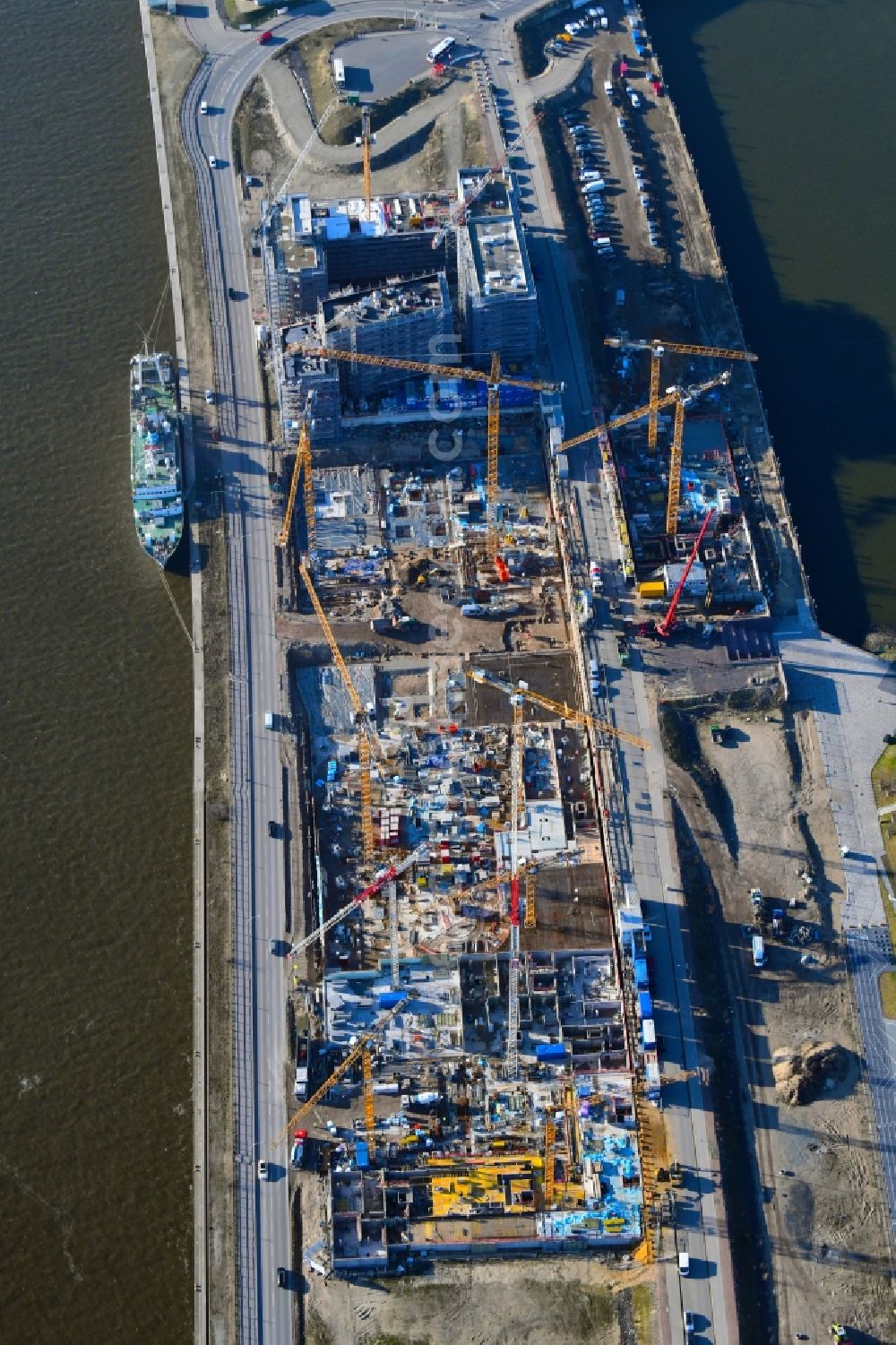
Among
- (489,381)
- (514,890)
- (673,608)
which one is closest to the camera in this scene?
(514,890)

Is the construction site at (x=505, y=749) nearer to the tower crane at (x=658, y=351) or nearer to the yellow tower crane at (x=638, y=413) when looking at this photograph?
the yellow tower crane at (x=638, y=413)

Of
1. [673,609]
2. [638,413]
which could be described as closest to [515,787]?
[673,609]

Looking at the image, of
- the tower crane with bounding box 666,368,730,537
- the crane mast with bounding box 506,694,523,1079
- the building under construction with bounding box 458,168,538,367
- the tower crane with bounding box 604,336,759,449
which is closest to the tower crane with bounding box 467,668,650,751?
the crane mast with bounding box 506,694,523,1079

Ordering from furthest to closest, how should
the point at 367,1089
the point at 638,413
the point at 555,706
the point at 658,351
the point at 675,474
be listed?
the point at 658,351 → the point at 638,413 → the point at 675,474 → the point at 555,706 → the point at 367,1089

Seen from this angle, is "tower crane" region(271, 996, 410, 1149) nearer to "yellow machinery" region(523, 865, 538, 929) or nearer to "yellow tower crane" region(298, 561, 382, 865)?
"yellow machinery" region(523, 865, 538, 929)

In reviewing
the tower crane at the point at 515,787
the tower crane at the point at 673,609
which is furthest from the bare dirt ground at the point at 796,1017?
the tower crane at the point at 515,787

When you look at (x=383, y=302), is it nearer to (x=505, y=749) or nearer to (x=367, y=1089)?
(x=505, y=749)

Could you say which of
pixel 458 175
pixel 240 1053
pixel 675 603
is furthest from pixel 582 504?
pixel 240 1053

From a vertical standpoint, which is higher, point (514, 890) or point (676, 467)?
point (676, 467)
